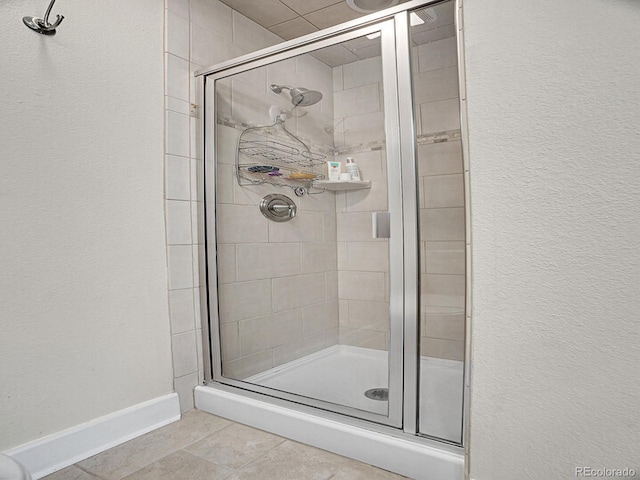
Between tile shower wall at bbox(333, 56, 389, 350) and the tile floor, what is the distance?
0.46m

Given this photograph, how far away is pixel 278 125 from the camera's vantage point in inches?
76.4

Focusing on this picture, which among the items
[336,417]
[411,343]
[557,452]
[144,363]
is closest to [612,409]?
[557,452]

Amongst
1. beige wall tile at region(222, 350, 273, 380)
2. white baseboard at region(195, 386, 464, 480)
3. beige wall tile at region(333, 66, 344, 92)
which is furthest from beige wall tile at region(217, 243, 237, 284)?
beige wall tile at region(333, 66, 344, 92)

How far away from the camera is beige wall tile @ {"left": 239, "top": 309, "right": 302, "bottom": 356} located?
74.9 inches

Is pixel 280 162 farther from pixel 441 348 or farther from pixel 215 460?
pixel 215 460

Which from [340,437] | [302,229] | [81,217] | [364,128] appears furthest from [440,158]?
[81,217]

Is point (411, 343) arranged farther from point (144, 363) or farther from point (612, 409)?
point (144, 363)

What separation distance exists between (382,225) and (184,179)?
3.05 feet

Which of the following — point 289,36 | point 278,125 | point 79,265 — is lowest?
point 79,265

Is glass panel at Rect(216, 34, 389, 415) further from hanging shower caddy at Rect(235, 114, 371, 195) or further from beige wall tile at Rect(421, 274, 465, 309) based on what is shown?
beige wall tile at Rect(421, 274, 465, 309)

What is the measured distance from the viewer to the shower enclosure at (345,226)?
52.9 inches

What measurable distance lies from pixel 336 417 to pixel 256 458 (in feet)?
1.02

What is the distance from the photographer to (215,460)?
4.51 feet

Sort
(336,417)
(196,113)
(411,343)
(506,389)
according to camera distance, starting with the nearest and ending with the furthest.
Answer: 1. (506,389)
2. (411,343)
3. (336,417)
4. (196,113)
